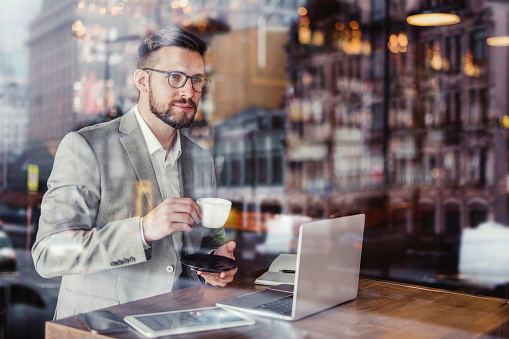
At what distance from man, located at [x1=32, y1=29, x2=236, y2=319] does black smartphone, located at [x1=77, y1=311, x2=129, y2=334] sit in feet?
1.37

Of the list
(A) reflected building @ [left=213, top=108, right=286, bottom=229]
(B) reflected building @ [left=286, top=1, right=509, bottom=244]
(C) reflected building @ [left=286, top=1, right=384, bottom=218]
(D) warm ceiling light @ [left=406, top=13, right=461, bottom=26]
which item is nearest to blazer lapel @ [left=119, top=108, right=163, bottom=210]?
(D) warm ceiling light @ [left=406, top=13, right=461, bottom=26]

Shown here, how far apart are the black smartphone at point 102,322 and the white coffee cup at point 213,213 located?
51 cm

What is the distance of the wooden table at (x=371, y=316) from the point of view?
4.18 feet

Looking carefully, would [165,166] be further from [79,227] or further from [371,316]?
[371,316]

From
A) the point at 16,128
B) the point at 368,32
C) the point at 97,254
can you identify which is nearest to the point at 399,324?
the point at 97,254

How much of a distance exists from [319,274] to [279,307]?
0.49ft

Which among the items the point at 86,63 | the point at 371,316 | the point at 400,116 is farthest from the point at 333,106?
the point at 371,316

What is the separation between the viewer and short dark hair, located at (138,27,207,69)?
197cm

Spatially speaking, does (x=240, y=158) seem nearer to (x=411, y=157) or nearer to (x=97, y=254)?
(x=411, y=157)

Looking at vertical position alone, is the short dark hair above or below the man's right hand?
above

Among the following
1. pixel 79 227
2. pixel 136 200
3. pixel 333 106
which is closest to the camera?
pixel 79 227

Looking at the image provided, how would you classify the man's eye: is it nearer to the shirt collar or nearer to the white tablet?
the shirt collar

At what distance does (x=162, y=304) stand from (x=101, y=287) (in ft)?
1.41

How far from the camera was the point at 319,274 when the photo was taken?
4.52ft
